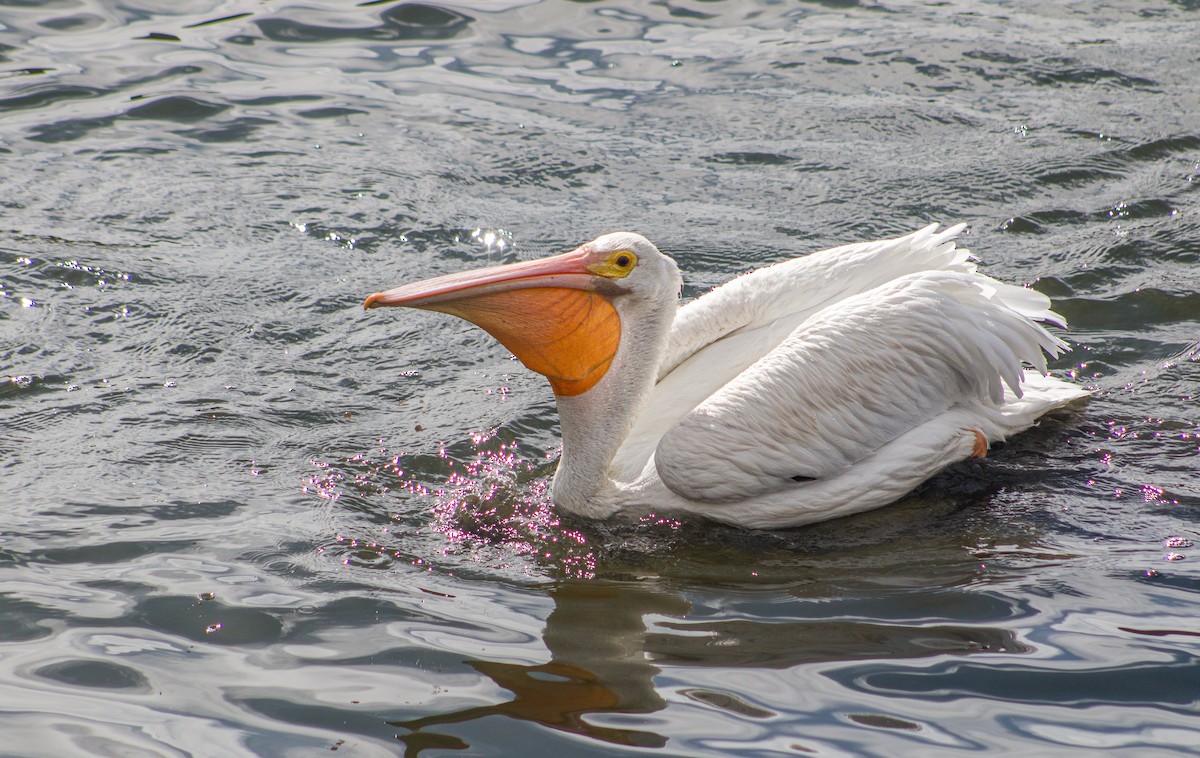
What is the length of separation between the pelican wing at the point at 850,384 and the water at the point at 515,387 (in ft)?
0.88

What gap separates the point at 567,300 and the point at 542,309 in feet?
0.35

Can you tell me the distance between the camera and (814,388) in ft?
13.6

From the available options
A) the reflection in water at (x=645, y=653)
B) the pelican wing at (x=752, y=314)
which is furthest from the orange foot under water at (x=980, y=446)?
the reflection in water at (x=645, y=653)

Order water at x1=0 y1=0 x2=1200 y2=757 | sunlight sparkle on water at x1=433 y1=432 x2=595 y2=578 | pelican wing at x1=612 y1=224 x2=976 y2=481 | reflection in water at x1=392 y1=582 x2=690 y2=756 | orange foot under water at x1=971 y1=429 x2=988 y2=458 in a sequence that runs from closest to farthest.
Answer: reflection in water at x1=392 y1=582 x2=690 y2=756 → water at x1=0 y1=0 x2=1200 y2=757 → sunlight sparkle on water at x1=433 y1=432 x2=595 y2=578 → orange foot under water at x1=971 y1=429 x2=988 y2=458 → pelican wing at x1=612 y1=224 x2=976 y2=481

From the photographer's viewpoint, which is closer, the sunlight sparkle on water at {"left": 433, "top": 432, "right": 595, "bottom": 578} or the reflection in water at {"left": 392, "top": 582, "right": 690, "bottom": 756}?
the reflection in water at {"left": 392, "top": 582, "right": 690, "bottom": 756}

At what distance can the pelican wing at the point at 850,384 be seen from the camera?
4.07m

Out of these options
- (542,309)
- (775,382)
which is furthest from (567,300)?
(775,382)

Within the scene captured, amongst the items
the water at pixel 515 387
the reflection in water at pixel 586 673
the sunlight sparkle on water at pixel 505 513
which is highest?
the water at pixel 515 387

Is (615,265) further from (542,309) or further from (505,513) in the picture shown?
(505,513)

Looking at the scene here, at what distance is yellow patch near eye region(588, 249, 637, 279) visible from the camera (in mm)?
4141

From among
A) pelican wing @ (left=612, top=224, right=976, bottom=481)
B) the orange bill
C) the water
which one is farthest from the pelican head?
the water

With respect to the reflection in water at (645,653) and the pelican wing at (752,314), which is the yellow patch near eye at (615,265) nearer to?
the pelican wing at (752,314)

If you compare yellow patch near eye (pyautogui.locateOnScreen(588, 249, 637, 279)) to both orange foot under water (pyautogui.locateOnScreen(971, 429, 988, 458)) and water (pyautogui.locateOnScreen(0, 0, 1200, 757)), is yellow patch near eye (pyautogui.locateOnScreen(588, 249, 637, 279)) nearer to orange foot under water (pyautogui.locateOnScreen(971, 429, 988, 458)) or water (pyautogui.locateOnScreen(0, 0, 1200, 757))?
water (pyautogui.locateOnScreen(0, 0, 1200, 757))

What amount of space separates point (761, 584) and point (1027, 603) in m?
0.76
